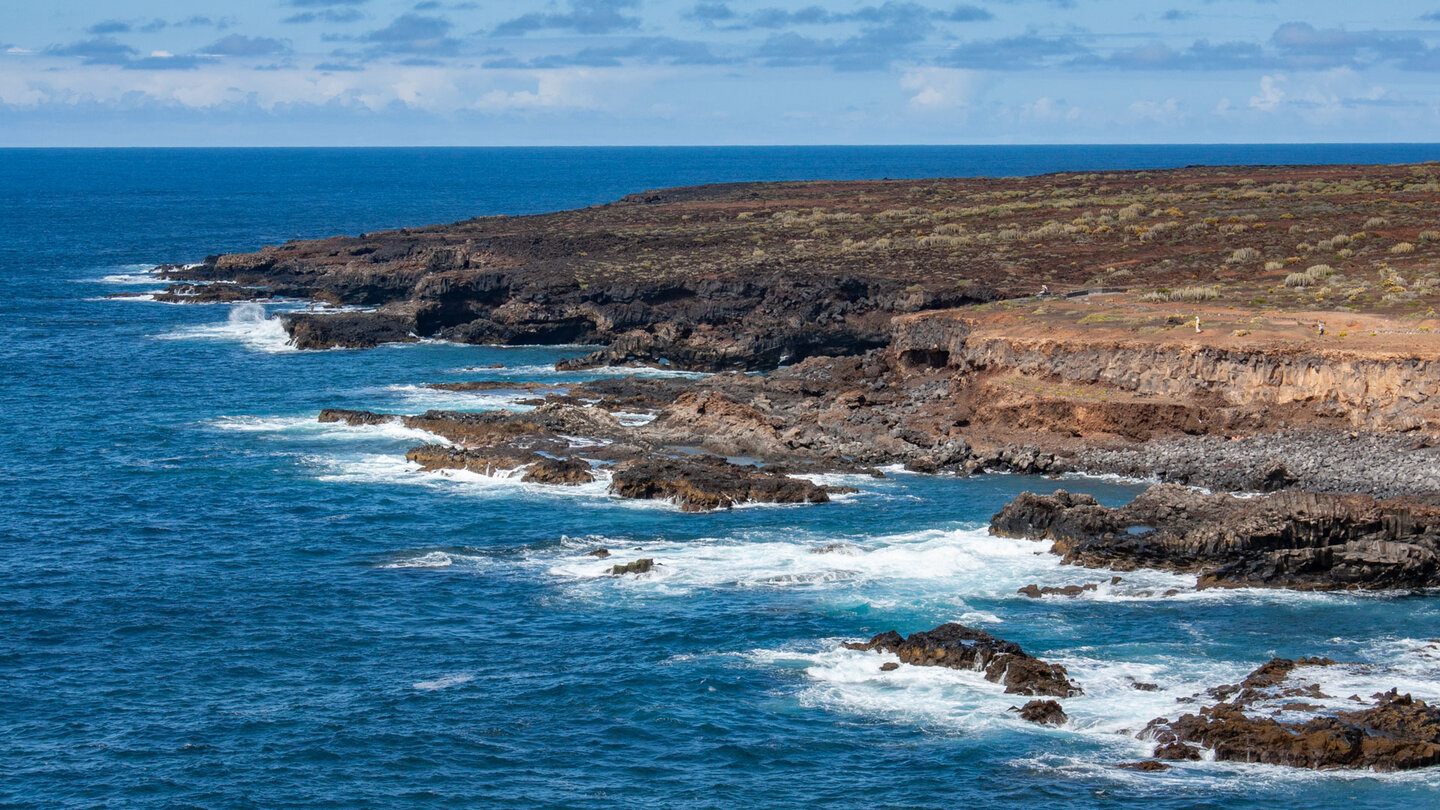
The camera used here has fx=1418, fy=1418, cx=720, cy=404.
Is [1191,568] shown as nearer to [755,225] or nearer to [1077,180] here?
[755,225]

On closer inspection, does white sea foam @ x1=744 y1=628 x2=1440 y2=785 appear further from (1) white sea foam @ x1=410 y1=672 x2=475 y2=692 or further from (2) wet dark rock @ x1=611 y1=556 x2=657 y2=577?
(2) wet dark rock @ x1=611 y1=556 x2=657 y2=577

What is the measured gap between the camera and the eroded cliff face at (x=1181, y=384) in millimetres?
53656

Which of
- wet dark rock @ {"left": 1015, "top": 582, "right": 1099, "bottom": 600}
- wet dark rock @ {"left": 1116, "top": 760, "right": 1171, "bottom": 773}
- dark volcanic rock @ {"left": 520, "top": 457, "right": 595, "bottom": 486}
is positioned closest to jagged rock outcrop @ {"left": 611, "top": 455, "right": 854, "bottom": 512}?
dark volcanic rock @ {"left": 520, "top": 457, "right": 595, "bottom": 486}

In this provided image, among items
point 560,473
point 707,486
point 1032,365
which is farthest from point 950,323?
point 560,473

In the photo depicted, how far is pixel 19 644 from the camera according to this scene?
3866 centimetres

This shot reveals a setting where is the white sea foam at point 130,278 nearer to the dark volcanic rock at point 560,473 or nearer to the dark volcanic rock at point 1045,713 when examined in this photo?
the dark volcanic rock at point 560,473

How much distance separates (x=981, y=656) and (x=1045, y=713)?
10.3 ft

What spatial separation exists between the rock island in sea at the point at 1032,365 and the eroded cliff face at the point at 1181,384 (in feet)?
0.37

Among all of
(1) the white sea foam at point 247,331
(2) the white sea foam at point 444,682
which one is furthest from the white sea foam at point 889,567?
(1) the white sea foam at point 247,331

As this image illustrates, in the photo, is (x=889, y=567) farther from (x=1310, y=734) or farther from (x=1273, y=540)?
(x=1310, y=734)

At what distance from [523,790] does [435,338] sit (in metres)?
68.5

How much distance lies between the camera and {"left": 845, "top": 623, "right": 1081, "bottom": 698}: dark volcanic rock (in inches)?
1316

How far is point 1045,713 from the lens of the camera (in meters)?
32.0

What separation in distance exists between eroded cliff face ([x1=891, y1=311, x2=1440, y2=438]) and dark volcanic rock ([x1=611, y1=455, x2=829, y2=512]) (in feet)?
39.8
